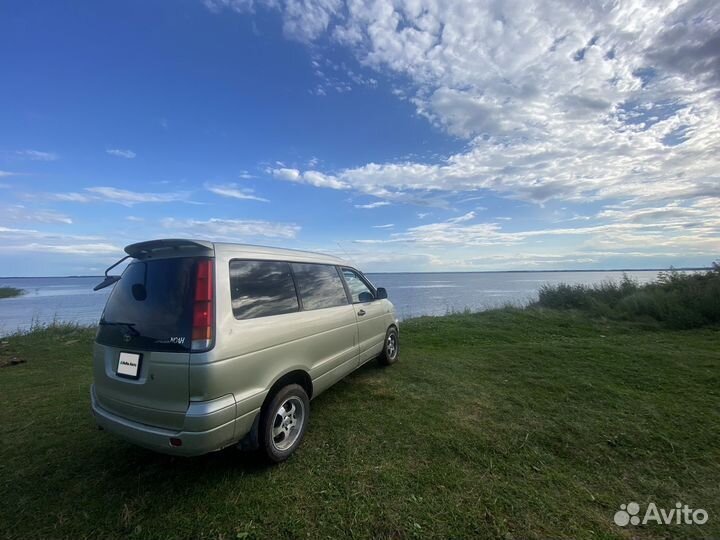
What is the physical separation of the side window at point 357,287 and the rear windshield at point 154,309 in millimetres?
2372

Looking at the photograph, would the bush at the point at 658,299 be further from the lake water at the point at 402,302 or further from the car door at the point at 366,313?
the car door at the point at 366,313

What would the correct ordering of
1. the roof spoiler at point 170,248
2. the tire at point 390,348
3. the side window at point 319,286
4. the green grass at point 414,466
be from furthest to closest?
1. the tire at point 390,348
2. the side window at point 319,286
3. the roof spoiler at point 170,248
4. the green grass at point 414,466

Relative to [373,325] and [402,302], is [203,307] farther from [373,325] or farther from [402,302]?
[402,302]

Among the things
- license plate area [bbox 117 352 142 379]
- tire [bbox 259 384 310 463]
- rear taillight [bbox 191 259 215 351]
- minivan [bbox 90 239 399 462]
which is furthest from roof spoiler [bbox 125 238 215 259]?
tire [bbox 259 384 310 463]

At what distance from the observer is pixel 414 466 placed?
2846 mm

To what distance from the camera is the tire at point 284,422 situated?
282cm

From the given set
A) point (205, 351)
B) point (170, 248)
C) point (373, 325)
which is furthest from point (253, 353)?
point (373, 325)

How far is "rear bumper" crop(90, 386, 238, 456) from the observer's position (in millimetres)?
2330

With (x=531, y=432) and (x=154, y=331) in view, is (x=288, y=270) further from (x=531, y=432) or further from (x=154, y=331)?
(x=531, y=432)

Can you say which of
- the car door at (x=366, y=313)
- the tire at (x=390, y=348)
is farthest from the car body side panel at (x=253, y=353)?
the tire at (x=390, y=348)

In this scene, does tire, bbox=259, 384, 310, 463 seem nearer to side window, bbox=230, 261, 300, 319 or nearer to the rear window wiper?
side window, bbox=230, 261, 300, 319

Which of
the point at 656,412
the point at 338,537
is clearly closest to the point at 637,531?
the point at 338,537

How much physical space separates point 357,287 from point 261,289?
7.03 ft

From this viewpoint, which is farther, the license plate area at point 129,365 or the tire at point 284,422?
A: the tire at point 284,422
